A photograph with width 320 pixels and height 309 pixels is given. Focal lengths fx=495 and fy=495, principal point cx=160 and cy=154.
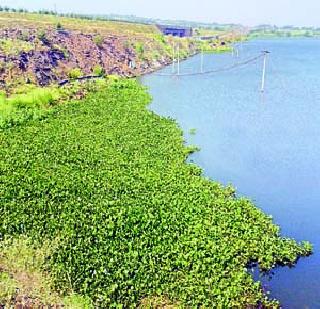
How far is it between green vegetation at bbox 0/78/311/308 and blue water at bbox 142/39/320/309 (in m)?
1.42

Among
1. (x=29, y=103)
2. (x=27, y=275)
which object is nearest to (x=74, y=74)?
(x=29, y=103)

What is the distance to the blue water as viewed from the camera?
1933cm

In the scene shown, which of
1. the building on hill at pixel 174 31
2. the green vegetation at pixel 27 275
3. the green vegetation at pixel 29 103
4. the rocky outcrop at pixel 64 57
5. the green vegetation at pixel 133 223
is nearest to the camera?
the green vegetation at pixel 27 275

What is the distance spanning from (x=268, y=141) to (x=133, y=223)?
1796 centimetres

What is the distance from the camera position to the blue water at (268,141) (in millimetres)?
19333

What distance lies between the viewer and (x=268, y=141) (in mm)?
33375

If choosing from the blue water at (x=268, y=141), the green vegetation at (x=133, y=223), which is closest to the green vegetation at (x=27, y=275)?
the green vegetation at (x=133, y=223)

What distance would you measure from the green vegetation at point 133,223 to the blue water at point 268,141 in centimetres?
142

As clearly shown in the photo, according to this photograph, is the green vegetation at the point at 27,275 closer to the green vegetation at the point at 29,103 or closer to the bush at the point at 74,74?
the green vegetation at the point at 29,103

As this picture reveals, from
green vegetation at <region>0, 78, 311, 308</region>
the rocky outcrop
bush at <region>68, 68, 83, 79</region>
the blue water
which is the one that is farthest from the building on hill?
green vegetation at <region>0, 78, 311, 308</region>

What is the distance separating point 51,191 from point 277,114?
25951 mm

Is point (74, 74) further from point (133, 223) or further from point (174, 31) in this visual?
point (174, 31)

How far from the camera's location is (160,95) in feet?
164

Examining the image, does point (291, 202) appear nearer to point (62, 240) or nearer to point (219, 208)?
point (219, 208)
